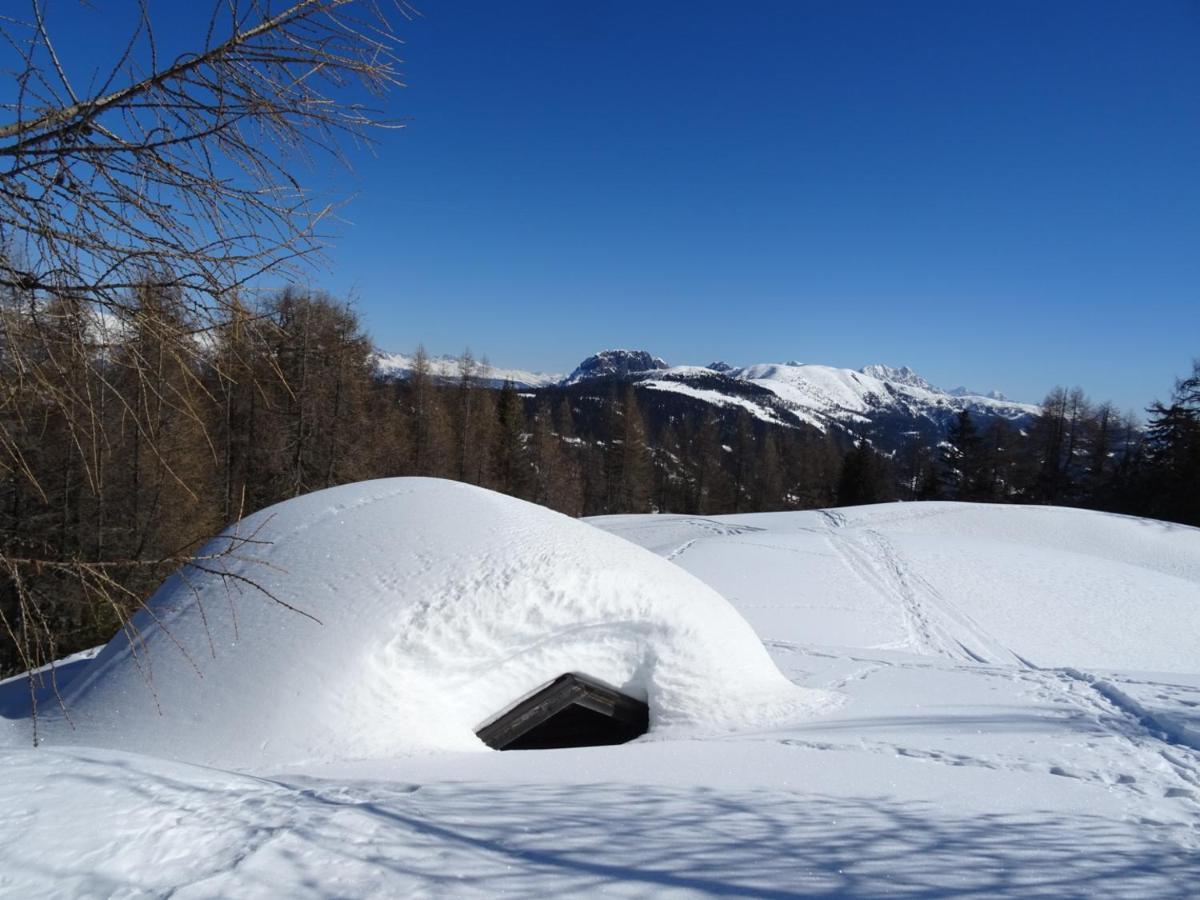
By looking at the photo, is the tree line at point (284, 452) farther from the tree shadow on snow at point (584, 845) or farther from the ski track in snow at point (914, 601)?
the ski track in snow at point (914, 601)

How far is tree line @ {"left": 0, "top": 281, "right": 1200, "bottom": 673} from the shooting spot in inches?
71.2

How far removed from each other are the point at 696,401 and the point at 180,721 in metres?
175

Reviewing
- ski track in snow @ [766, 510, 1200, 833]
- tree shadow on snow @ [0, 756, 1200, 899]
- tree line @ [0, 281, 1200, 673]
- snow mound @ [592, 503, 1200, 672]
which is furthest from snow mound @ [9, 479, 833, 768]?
snow mound @ [592, 503, 1200, 672]

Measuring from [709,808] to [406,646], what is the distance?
2.72 meters

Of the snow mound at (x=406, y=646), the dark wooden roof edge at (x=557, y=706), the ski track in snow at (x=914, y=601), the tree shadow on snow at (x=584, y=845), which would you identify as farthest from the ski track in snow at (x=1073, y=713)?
the dark wooden roof edge at (x=557, y=706)

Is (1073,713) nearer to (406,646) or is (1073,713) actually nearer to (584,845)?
(584,845)

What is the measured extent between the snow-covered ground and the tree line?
908 millimetres

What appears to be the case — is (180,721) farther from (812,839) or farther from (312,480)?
(312,480)

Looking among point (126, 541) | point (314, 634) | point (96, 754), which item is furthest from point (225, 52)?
point (126, 541)

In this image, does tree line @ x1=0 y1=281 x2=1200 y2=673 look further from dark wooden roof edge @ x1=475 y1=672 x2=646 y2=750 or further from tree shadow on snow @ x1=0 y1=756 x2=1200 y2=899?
dark wooden roof edge @ x1=475 y1=672 x2=646 y2=750

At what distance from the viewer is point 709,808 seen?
3.45m

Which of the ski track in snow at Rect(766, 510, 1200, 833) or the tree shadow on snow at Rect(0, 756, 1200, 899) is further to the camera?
the ski track in snow at Rect(766, 510, 1200, 833)

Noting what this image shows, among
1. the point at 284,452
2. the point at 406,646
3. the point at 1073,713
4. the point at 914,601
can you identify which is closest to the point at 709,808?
the point at 406,646

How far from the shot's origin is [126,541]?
16438 millimetres
